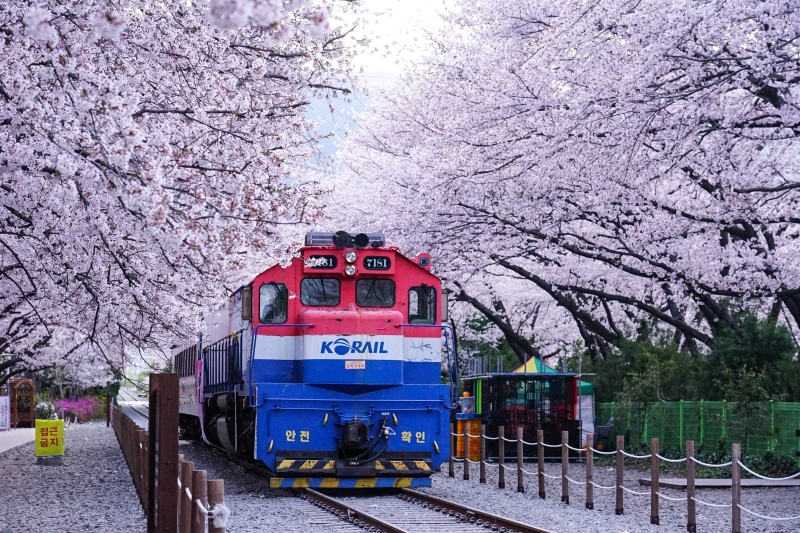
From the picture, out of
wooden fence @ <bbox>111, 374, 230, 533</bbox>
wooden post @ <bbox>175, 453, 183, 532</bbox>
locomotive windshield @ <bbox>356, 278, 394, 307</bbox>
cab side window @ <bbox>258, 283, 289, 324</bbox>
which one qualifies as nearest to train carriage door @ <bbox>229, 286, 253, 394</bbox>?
cab side window @ <bbox>258, 283, 289, 324</bbox>

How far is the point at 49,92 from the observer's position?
7.24m

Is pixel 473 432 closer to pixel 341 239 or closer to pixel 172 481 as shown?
pixel 341 239

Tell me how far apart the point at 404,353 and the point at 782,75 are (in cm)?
627

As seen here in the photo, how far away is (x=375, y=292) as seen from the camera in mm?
13734

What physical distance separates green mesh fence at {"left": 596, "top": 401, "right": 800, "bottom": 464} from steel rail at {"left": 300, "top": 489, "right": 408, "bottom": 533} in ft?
26.1

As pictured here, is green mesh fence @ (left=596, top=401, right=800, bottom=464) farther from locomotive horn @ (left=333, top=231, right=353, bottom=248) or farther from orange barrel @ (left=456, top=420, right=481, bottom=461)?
locomotive horn @ (left=333, top=231, right=353, bottom=248)

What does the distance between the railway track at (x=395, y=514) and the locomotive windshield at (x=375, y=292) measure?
250 cm

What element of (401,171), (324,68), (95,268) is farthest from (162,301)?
(401,171)

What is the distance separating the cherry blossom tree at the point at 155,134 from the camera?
654 cm

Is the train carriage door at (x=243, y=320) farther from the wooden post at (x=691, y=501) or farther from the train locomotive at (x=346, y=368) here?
the wooden post at (x=691, y=501)

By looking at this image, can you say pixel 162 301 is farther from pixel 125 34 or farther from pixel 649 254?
pixel 649 254

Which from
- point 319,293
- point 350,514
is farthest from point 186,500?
point 319,293

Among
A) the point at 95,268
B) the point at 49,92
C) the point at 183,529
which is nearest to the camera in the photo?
the point at 49,92

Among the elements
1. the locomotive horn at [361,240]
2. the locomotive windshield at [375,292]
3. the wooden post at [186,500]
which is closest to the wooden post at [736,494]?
the locomotive windshield at [375,292]
